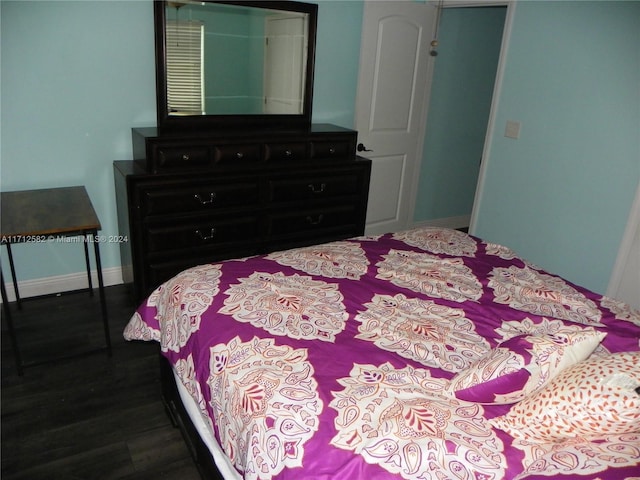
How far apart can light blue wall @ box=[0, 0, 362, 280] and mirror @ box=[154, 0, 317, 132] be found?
14 cm

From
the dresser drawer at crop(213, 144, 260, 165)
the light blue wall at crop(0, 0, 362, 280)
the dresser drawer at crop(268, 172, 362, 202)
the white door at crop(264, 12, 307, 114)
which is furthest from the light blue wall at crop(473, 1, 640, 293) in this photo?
the light blue wall at crop(0, 0, 362, 280)

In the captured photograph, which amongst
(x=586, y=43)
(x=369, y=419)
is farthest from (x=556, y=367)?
(x=586, y=43)

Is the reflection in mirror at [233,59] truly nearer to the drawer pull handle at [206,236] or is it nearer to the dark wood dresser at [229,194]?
the dark wood dresser at [229,194]

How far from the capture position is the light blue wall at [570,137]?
9.17 ft

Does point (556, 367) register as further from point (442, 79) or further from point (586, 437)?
point (442, 79)

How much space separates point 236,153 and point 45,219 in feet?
3.61

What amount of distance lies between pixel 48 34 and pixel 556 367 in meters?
2.84

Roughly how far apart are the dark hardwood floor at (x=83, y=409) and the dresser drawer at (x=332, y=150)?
61.8 inches

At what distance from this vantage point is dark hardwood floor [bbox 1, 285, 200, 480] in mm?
1892

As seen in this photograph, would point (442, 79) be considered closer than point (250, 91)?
No

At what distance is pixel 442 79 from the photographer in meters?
4.18

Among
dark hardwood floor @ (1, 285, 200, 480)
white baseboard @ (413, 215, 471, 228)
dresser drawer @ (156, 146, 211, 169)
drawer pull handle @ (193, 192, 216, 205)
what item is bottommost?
dark hardwood floor @ (1, 285, 200, 480)

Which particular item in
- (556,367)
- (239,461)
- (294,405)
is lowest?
(239,461)

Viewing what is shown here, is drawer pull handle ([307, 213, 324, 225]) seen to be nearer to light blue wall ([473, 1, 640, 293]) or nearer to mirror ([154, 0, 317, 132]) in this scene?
mirror ([154, 0, 317, 132])
